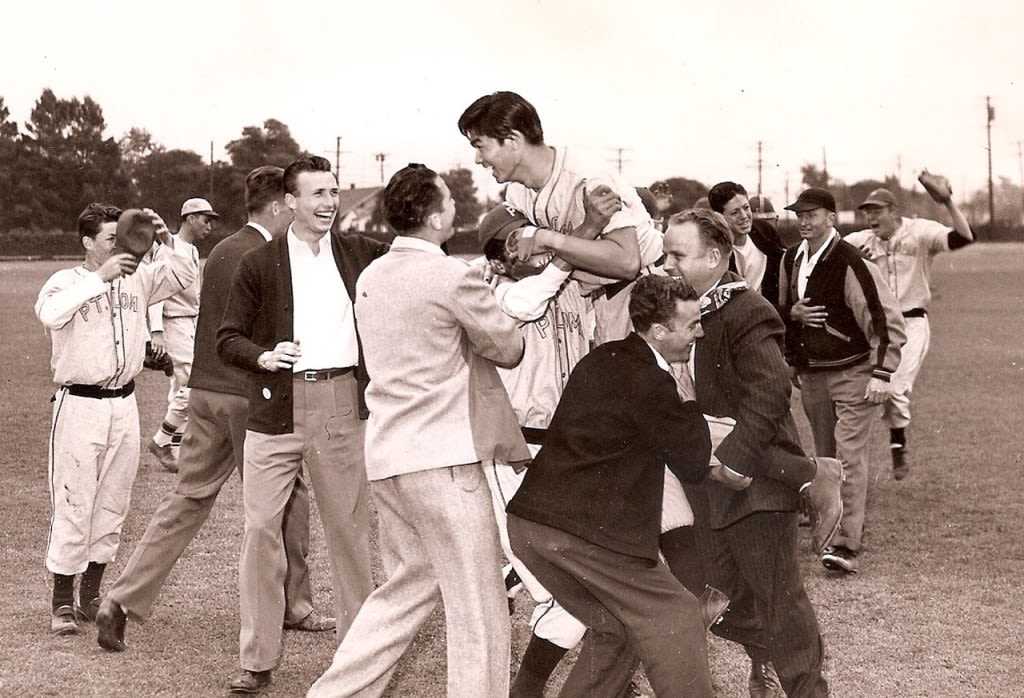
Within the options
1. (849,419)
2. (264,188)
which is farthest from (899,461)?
(264,188)

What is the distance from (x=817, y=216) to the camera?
7395 millimetres

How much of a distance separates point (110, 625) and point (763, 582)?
3.00 m

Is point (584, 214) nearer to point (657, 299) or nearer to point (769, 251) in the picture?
point (657, 299)

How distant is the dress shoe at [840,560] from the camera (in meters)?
6.99

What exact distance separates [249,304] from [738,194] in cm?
339

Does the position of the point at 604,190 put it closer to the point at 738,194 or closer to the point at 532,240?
the point at 532,240

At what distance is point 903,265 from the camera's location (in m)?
9.52

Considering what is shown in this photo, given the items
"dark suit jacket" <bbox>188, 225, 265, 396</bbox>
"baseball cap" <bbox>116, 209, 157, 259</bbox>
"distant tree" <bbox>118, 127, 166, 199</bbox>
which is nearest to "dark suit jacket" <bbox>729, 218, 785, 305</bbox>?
"dark suit jacket" <bbox>188, 225, 265, 396</bbox>

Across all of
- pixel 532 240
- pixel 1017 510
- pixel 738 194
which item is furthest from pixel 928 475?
pixel 532 240

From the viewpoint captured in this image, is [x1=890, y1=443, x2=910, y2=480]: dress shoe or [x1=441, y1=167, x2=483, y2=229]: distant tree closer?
[x1=890, y1=443, x2=910, y2=480]: dress shoe

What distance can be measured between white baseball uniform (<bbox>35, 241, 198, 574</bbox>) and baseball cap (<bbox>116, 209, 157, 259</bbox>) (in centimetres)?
21

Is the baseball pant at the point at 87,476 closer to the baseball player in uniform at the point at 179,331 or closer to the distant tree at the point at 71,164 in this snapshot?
the baseball player in uniform at the point at 179,331

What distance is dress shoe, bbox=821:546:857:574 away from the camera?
6.99 meters

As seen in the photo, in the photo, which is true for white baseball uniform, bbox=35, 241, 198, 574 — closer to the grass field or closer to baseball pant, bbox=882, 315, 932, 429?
the grass field
